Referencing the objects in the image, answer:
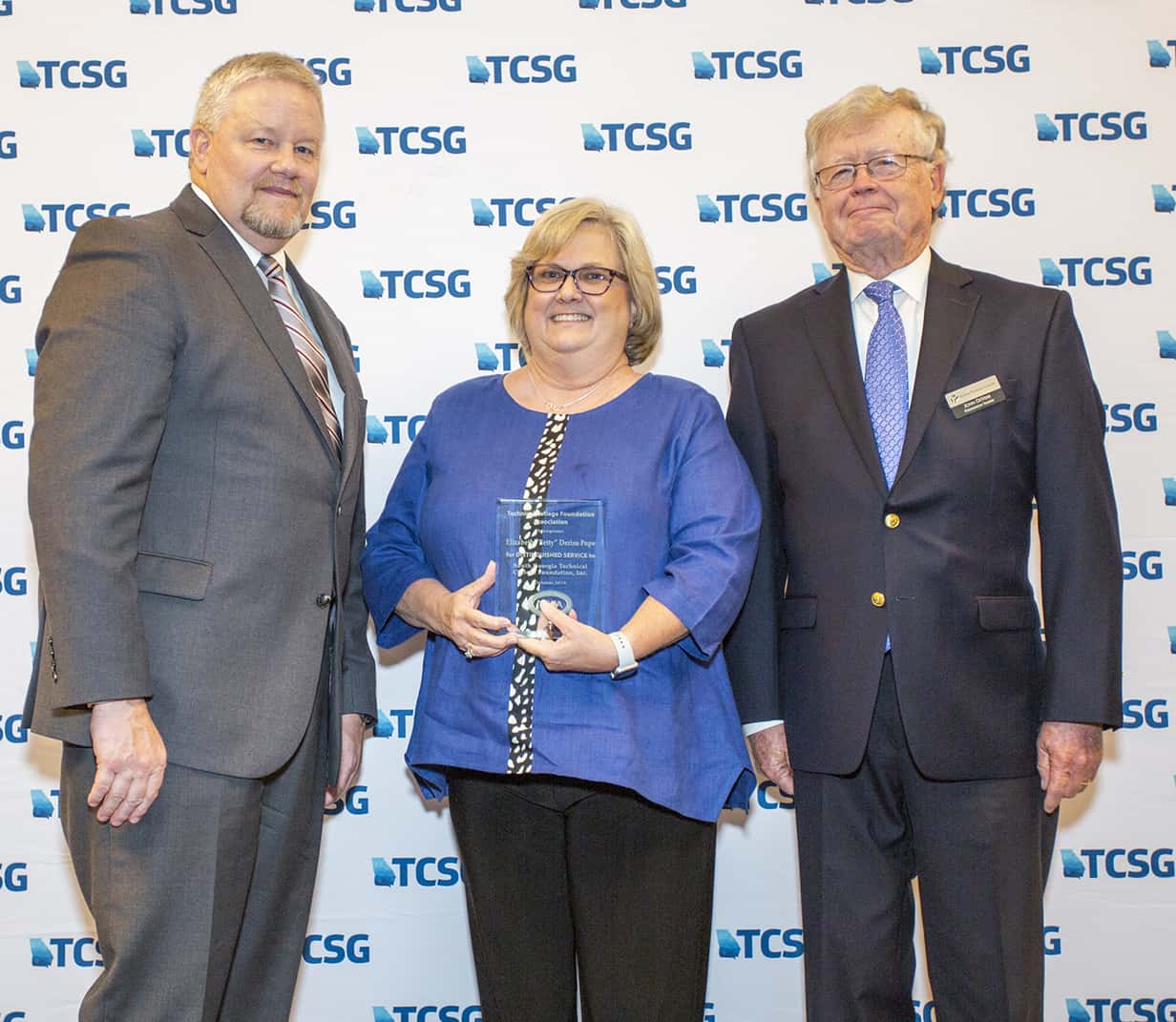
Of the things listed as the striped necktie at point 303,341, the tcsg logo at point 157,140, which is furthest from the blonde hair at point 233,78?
the tcsg logo at point 157,140

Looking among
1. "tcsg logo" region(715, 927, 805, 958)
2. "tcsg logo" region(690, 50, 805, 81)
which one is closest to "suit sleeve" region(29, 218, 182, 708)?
"tcsg logo" region(690, 50, 805, 81)

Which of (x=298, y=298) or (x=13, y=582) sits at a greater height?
(x=298, y=298)

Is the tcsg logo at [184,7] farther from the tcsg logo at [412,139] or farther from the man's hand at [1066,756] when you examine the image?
the man's hand at [1066,756]

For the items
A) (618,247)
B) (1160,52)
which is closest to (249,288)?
(618,247)

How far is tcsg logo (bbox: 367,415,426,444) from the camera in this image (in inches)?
124

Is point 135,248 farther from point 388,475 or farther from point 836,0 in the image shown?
point 836,0

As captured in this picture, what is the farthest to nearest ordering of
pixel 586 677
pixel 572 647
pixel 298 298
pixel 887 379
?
1. pixel 298 298
2. pixel 887 379
3. pixel 586 677
4. pixel 572 647

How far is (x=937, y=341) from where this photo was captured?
2225mm

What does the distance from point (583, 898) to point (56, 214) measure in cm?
230

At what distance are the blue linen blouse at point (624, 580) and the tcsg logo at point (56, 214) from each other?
1.46 metres

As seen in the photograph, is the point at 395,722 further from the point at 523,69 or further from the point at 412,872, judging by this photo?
the point at 523,69

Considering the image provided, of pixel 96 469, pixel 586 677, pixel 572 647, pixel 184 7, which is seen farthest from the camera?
pixel 184 7

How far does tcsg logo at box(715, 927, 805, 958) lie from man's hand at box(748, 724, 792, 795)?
1.03 metres

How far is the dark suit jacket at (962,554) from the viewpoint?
214cm
